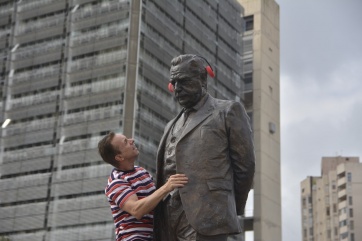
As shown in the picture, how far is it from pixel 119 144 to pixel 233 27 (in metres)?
79.3

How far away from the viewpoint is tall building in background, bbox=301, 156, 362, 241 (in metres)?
99.4

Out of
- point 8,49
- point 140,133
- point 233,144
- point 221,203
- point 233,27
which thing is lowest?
point 221,203

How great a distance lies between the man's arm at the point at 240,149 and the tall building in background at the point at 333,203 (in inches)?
3744

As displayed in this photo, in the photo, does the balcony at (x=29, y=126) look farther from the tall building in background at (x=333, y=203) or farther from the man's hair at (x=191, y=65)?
the man's hair at (x=191, y=65)

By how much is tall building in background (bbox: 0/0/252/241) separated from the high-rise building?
9cm

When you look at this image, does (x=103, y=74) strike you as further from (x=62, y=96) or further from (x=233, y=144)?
(x=233, y=144)

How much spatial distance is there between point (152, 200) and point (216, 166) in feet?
1.84

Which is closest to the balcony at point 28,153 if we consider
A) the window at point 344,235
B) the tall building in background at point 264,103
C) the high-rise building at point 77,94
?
the high-rise building at point 77,94

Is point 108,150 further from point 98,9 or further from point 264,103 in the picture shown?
point 264,103

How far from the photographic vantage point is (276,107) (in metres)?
93.9

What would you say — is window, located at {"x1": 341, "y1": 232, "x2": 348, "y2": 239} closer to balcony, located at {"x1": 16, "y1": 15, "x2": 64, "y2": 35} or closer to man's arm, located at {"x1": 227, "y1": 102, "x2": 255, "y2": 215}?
balcony, located at {"x1": 16, "y1": 15, "x2": 64, "y2": 35}

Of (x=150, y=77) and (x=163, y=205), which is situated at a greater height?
(x=150, y=77)

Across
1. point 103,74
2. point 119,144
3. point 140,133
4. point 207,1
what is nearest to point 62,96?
point 103,74

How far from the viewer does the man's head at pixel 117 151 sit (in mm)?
6469
